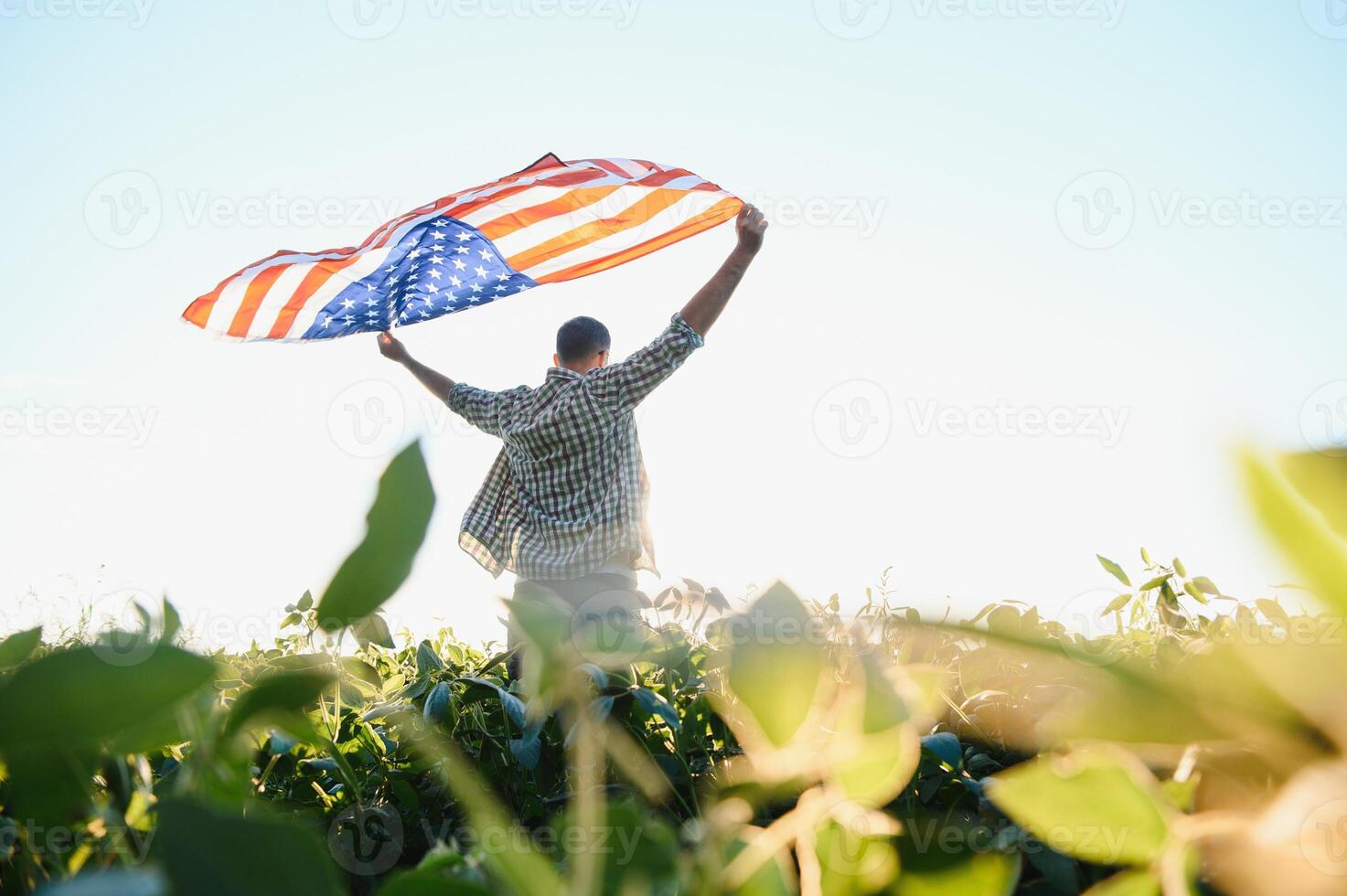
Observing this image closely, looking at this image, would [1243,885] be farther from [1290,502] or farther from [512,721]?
[512,721]

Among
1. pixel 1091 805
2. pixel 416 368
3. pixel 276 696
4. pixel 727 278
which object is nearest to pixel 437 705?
pixel 276 696

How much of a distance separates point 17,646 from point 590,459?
3.51 metres

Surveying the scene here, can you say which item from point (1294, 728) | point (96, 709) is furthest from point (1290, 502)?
point (96, 709)

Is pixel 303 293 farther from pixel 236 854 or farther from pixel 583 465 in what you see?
pixel 236 854

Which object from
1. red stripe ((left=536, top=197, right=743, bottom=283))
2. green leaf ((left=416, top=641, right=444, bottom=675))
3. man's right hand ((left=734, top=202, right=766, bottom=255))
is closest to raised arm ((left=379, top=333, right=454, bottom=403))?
red stripe ((left=536, top=197, right=743, bottom=283))

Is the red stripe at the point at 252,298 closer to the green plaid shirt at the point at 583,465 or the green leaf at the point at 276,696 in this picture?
the green plaid shirt at the point at 583,465

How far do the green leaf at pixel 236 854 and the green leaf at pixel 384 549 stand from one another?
0.24 feet

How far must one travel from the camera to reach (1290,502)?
237 millimetres

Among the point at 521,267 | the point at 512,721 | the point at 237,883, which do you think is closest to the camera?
the point at 237,883

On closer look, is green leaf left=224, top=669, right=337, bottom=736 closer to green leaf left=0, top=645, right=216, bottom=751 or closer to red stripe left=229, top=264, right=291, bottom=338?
green leaf left=0, top=645, right=216, bottom=751

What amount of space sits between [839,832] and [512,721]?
69 centimetres

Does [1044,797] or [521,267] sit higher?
[521,267]

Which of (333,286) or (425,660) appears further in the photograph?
(333,286)

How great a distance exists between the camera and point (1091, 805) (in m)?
0.26
